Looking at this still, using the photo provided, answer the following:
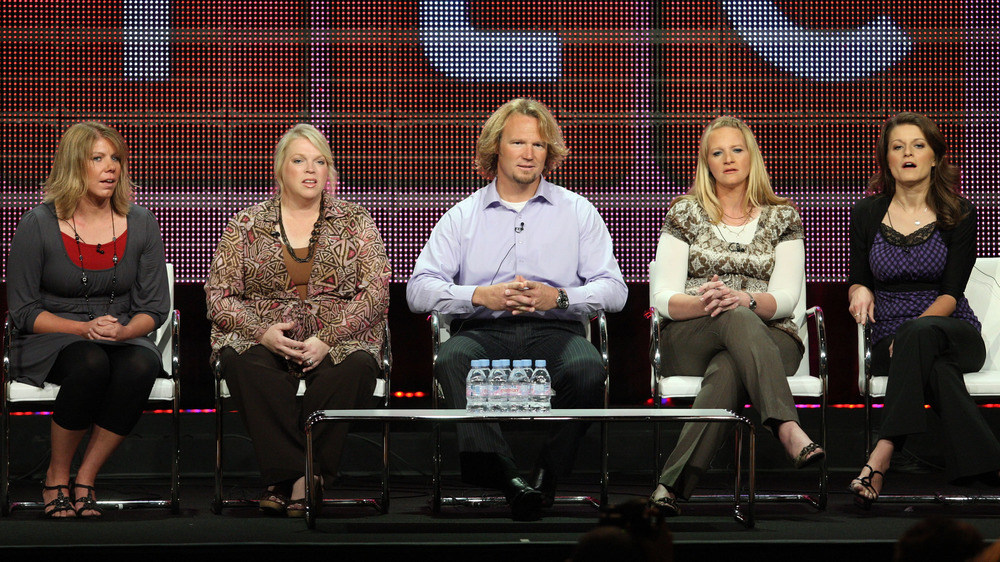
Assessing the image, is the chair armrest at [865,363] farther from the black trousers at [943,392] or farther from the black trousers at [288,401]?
the black trousers at [288,401]

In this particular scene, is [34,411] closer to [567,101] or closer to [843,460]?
[567,101]

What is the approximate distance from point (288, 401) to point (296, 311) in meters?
0.43

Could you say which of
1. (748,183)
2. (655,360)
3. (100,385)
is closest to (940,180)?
(748,183)

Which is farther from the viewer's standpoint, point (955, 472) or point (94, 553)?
point (955, 472)

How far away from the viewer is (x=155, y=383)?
404 cm

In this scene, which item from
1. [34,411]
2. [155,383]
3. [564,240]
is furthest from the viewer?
[34,411]

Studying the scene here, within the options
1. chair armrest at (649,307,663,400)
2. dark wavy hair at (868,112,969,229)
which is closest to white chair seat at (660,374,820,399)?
chair armrest at (649,307,663,400)

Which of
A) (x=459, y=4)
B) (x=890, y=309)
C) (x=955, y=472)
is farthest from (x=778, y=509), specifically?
(x=459, y=4)

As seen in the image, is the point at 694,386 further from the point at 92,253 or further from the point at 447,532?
the point at 92,253

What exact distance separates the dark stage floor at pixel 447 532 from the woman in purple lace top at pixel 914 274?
15.0 inches

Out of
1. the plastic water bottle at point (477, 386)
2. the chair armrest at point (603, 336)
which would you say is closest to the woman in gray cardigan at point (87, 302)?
the plastic water bottle at point (477, 386)

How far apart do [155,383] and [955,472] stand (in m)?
2.74

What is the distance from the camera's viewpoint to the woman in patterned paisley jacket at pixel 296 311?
383cm

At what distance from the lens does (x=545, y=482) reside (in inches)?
149
